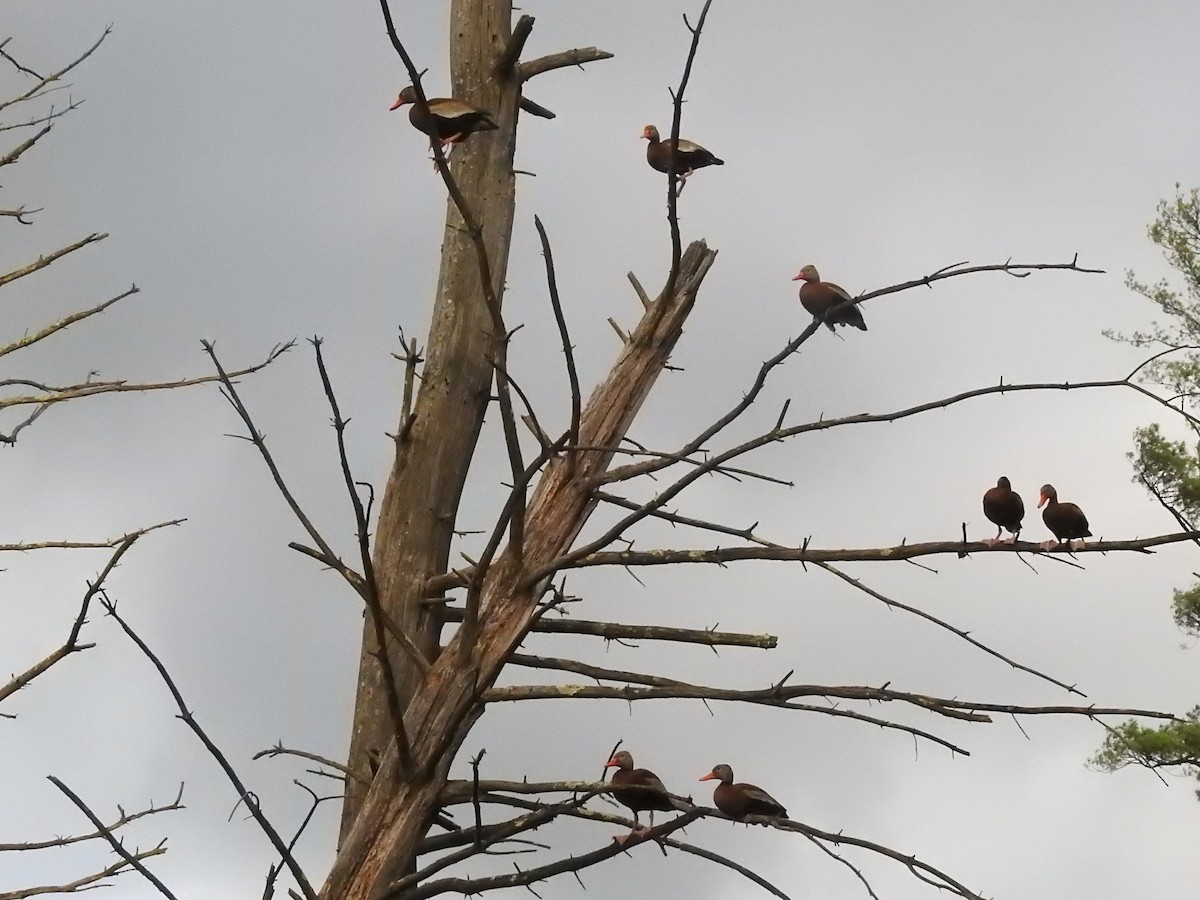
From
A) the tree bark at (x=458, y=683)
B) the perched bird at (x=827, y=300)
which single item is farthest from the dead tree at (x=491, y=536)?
the perched bird at (x=827, y=300)

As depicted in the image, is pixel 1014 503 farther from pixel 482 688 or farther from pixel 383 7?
pixel 383 7

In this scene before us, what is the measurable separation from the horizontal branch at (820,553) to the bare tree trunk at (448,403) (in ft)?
3.35

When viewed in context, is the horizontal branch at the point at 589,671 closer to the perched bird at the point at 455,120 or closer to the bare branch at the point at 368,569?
the bare branch at the point at 368,569

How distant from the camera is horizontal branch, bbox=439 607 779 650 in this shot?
15.3 feet

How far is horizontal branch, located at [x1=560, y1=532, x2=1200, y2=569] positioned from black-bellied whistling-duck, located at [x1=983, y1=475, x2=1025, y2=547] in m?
1.74

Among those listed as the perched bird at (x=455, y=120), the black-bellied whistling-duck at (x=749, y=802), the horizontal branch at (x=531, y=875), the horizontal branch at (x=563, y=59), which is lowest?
the horizontal branch at (x=531, y=875)

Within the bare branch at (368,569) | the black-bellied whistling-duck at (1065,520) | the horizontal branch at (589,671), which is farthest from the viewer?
the black-bellied whistling-duck at (1065,520)

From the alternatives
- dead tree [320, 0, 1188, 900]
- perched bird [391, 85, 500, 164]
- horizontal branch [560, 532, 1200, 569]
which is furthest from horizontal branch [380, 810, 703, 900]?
perched bird [391, 85, 500, 164]

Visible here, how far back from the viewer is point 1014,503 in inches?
260

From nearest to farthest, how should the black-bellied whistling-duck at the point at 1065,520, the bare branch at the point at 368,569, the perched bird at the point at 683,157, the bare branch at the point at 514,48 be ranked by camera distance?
the bare branch at the point at 368,569 < the bare branch at the point at 514,48 < the black-bellied whistling-duck at the point at 1065,520 < the perched bird at the point at 683,157

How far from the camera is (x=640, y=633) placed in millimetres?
5008

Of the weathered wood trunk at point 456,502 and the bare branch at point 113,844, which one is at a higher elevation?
the weathered wood trunk at point 456,502

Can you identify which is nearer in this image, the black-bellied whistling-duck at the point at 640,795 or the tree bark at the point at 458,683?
the tree bark at the point at 458,683

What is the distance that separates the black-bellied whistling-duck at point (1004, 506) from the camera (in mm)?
6613
